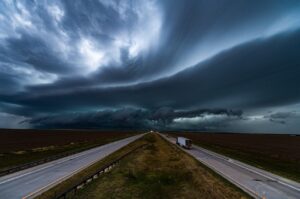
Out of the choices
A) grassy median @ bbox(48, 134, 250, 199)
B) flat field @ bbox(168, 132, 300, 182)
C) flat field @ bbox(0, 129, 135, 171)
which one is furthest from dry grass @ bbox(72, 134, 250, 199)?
flat field @ bbox(0, 129, 135, 171)

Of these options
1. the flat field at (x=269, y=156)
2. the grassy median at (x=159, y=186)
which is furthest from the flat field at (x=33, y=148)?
the flat field at (x=269, y=156)

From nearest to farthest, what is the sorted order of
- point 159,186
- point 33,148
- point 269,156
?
point 159,186 → point 269,156 → point 33,148

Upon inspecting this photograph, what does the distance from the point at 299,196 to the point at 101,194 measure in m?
17.4

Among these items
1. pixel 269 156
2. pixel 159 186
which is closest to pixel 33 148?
pixel 159 186

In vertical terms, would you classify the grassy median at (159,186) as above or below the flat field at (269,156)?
below

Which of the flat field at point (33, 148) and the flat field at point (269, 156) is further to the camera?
the flat field at point (33, 148)

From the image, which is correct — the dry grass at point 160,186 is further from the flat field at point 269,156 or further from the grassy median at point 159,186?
the flat field at point 269,156

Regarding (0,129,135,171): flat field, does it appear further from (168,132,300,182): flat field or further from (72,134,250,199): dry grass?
(168,132,300,182): flat field

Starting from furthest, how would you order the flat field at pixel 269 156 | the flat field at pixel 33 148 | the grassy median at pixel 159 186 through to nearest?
the flat field at pixel 33 148
the flat field at pixel 269 156
the grassy median at pixel 159 186

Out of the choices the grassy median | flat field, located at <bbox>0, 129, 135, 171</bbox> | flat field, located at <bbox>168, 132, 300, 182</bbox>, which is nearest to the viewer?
the grassy median

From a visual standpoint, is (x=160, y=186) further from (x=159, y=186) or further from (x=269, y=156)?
(x=269, y=156)

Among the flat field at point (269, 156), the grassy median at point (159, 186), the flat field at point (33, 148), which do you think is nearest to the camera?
the grassy median at point (159, 186)

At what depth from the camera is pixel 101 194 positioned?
1886cm

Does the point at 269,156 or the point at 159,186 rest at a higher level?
the point at 269,156
